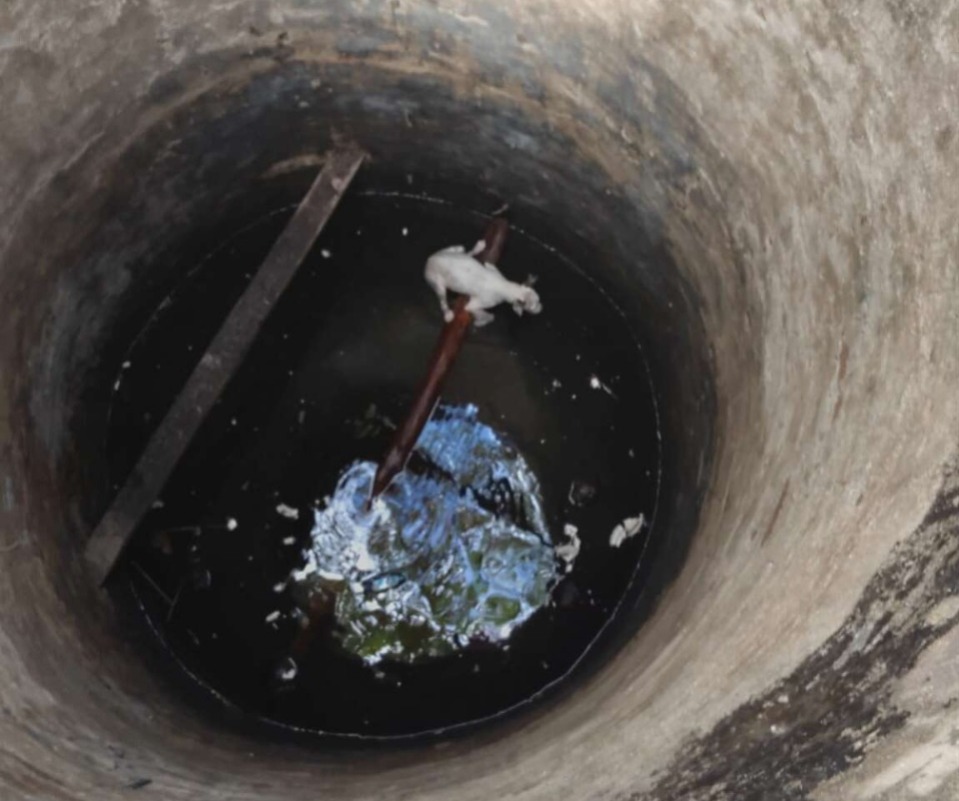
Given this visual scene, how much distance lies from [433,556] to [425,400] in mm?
379

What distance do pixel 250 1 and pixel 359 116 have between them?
42cm

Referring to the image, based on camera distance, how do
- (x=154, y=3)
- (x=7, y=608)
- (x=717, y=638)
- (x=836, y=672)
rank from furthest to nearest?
(x=154, y=3)
(x=7, y=608)
(x=717, y=638)
(x=836, y=672)

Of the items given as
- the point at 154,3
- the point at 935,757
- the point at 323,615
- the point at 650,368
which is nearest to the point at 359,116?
the point at 154,3

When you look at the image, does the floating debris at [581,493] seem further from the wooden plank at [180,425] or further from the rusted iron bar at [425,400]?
the wooden plank at [180,425]

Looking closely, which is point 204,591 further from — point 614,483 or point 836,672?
point 836,672

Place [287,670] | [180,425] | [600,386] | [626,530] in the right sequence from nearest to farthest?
[180,425]
[287,670]
[626,530]
[600,386]

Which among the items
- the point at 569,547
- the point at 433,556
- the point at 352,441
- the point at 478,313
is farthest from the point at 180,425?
the point at 569,547

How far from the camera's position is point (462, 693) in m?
2.10

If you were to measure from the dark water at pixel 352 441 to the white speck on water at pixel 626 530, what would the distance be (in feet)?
0.05

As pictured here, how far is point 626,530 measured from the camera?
7.28ft

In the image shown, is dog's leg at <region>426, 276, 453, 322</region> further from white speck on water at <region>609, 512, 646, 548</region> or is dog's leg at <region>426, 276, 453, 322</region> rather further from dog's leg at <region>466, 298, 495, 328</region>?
white speck on water at <region>609, 512, 646, 548</region>

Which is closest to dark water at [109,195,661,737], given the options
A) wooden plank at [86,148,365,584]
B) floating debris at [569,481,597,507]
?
floating debris at [569,481,597,507]

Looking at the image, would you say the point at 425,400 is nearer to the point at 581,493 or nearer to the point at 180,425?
the point at 581,493

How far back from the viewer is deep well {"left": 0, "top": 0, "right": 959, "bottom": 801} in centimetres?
117
